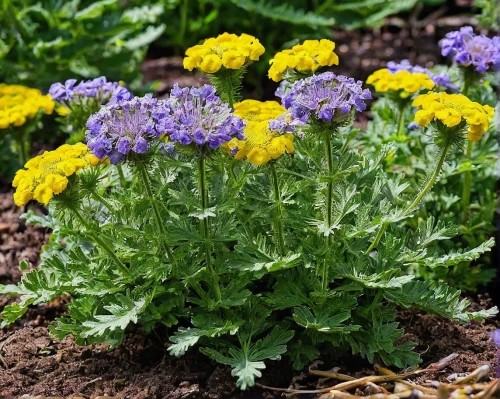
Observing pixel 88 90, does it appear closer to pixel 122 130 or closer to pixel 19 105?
pixel 19 105

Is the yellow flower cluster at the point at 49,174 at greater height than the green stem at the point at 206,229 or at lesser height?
greater

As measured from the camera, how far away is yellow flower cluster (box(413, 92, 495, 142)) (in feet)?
8.08

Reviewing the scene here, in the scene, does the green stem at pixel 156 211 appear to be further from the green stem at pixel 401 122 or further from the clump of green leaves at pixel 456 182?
the green stem at pixel 401 122

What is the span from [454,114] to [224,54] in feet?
2.53

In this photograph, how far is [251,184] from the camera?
2717 millimetres

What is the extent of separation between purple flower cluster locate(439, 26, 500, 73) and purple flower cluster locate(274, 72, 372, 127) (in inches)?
41.0

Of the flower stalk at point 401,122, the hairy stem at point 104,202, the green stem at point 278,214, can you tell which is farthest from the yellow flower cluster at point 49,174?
the flower stalk at point 401,122

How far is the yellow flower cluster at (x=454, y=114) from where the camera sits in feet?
8.08

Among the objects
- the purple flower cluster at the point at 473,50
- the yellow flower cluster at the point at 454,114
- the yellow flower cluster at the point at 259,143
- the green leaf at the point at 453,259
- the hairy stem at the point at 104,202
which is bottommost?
the green leaf at the point at 453,259

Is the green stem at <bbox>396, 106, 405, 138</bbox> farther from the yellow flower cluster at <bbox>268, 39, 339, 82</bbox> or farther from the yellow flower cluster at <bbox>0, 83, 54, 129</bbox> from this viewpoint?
the yellow flower cluster at <bbox>0, 83, 54, 129</bbox>

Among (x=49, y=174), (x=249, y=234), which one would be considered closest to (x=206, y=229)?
(x=249, y=234)

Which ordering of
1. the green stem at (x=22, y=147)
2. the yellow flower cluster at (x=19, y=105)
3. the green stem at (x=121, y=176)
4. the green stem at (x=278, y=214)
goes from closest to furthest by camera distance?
the green stem at (x=278, y=214) → the green stem at (x=121, y=176) → the yellow flower cluster at (x=19, y=105) → the green stem at (x=22, y=147)

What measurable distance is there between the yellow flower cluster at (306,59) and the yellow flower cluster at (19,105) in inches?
53.6

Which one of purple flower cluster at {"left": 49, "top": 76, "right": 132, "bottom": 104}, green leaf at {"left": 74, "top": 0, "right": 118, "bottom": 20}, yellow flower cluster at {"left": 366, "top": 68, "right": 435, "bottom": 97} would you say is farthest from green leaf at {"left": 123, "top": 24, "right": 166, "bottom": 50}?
yellow flower cluster at {"left": 366, "top": 68, "right": 435, "bottom": 97}
